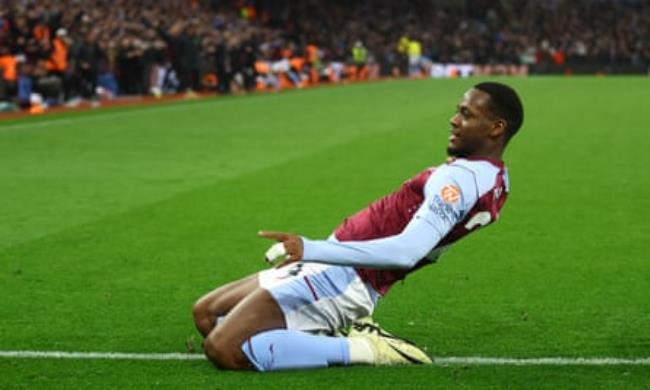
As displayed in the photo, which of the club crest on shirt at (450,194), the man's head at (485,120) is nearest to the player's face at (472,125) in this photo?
the man's head at (485,120)

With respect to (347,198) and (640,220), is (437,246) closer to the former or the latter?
(640,220)

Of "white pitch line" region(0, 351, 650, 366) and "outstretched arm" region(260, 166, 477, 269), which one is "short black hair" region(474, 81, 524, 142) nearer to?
"outstretched arm" region(260, 166, 477, 269)

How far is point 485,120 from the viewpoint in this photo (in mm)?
6172

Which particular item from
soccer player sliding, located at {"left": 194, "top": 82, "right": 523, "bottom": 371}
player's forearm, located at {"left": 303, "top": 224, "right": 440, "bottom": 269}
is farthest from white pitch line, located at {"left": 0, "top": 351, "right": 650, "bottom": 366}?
player's forearm, located at {"left": 303, "top": 224, "right": 440, "bottom": 269}

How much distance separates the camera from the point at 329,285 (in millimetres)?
6434

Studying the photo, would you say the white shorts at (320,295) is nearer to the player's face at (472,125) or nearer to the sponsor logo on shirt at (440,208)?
the sponsor logo on shirt at (440,208)

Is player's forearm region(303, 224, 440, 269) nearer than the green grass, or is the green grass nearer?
player's forearm region(303, 224, 440, 269)

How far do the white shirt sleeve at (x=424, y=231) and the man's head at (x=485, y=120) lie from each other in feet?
0.54

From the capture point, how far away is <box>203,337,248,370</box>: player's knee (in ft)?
20.9

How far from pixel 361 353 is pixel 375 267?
744 millimetres

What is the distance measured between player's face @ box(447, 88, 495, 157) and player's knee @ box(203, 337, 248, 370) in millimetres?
1434

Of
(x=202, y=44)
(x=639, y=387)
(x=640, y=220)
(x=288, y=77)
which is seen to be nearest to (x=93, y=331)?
(x=639, y=387)

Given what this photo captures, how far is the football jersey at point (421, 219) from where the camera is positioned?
19.2 ft

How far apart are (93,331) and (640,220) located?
6.61 metres
